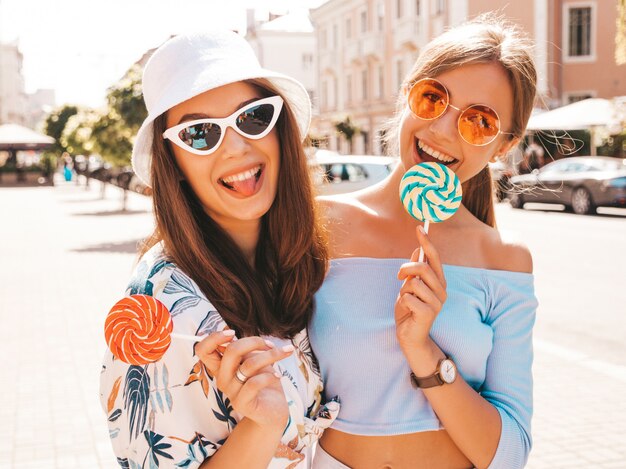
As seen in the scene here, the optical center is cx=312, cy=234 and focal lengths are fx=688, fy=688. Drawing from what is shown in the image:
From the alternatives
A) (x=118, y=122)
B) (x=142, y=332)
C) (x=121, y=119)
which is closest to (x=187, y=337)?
(x=142, y=332)

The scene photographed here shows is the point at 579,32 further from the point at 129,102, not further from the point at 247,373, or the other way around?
the point at 247,373

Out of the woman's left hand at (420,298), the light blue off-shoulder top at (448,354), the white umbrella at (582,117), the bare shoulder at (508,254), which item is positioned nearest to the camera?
the woman's left hand at (420,298)

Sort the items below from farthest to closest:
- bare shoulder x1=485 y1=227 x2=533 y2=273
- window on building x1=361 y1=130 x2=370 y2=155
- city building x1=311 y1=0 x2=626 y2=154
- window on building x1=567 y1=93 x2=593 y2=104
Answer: window on building x1=361 y1=130 x2=370 y2=155
window on building x1=567 y1=93 x2=593 y2=104
city building x1=311 y1=0 x2=626 y2=154
bare shoulder x1=485 y1=227 x2=533 y2=273

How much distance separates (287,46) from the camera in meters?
54.7

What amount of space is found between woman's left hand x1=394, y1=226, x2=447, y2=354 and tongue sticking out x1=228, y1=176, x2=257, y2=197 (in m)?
0.46

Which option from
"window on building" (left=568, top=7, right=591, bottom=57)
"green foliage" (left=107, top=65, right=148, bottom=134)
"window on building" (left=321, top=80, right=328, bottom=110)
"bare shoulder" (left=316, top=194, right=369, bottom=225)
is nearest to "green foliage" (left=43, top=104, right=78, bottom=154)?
"window on building" (left=321, top=80, right=328, bottom=110)

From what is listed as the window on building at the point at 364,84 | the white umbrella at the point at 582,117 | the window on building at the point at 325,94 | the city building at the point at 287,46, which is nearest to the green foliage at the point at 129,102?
the white umbrella at the point at 582,117

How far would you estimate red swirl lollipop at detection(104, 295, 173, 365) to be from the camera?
5.06ft

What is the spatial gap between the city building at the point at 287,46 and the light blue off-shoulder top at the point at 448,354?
52672 millimetres

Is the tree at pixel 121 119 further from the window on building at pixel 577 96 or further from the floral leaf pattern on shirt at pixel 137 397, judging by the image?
the window on building at pixel 577 96

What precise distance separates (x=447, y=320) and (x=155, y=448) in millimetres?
889

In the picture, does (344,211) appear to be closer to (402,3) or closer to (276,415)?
(276,415)

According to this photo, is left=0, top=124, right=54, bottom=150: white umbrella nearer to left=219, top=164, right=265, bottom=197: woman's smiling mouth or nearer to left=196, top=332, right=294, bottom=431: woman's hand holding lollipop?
left=219, top=164, right=265, bottom=197: woman's smiling mouth

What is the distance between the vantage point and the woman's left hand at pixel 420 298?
5.77 feet
